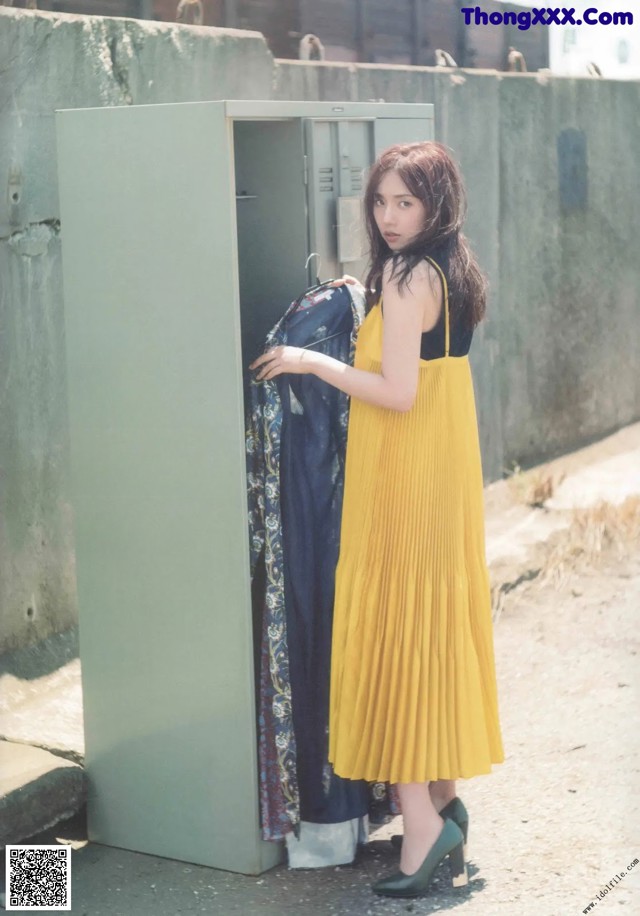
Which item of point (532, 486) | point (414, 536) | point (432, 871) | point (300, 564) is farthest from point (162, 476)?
point (532, 486)

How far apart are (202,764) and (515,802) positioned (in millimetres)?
991

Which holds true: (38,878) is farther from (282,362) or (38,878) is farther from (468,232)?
(468,232)

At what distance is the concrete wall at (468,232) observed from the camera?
4.14 metres

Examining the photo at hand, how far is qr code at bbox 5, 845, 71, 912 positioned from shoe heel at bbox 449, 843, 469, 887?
3.10ft

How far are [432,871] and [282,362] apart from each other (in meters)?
1.30

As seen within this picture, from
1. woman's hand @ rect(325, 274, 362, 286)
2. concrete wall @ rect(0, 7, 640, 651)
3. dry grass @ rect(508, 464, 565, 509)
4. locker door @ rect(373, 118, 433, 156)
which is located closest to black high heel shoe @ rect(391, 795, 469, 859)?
woman's hand @ rect(325, 274, 362, 286)

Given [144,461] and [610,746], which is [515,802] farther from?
[144,461]

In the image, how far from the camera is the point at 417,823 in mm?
3277

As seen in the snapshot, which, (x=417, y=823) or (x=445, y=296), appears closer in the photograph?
(x=445, y=296)

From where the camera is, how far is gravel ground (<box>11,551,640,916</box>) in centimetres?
327

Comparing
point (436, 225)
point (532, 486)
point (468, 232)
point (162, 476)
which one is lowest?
point (532, 486)

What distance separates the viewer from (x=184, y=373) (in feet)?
10.7

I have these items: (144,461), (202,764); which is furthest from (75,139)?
(202,764)

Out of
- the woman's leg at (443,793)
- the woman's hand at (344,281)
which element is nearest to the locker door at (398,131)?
the woman's hand at (344,281)
